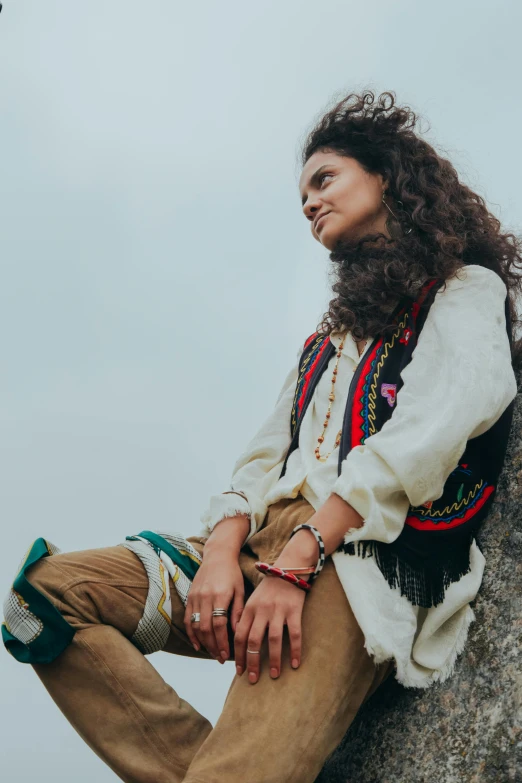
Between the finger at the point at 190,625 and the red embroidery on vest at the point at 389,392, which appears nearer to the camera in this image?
the finger at the point at 190,625

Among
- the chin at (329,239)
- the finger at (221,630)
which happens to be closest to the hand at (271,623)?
the finger at (221,630)

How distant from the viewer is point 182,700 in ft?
8.85

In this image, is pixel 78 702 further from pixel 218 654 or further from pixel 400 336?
pixel 400 336

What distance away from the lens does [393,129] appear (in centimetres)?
372

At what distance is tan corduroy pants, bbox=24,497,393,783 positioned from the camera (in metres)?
2.26

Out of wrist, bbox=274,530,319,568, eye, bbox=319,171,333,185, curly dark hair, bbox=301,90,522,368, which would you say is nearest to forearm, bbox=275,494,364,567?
wrist, bbox=274,530,319,568

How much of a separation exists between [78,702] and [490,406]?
1564 millimetres

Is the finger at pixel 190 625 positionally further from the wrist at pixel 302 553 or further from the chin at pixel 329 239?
the chin at pixel 329 239

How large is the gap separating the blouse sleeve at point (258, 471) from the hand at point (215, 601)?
231 millimetres

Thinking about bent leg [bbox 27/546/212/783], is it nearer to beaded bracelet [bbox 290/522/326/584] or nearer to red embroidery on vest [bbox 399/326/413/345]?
beaded bracelet [bbox 290/522/326/584]

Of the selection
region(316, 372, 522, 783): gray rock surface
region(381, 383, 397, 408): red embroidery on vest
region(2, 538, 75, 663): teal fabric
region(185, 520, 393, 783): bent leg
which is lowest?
region(316, 372, 522, 783): gray rock surface

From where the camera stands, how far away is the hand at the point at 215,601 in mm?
2613

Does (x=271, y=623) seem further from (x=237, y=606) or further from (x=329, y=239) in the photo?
(x=329, y=239)

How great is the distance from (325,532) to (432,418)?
1.59 ft
